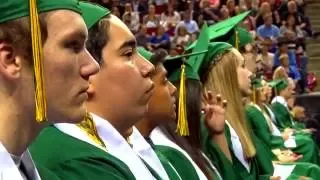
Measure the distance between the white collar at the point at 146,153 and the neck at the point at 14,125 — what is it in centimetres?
114

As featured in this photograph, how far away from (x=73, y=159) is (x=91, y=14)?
510 mm

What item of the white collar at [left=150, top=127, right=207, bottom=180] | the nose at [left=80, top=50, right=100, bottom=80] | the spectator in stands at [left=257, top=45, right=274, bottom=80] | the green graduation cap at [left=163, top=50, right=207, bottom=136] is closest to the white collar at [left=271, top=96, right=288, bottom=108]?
the spectator in stands at [left=257, top=45, right=274, bottom=80]

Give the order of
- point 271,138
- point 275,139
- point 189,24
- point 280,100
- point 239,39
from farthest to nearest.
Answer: point 189,24 → point 280,100 → point 275,139 → point 271,138 → point 239,39

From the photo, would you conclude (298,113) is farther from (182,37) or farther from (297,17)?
(297,17)

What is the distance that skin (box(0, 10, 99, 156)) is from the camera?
170 cm

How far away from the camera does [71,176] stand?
230 cm

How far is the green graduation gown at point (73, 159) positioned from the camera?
90.9 inches

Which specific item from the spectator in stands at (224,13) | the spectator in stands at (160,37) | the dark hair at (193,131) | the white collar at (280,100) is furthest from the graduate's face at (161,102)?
the spectator in stands at (224,13)

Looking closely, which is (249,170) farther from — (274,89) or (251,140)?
(274,89)

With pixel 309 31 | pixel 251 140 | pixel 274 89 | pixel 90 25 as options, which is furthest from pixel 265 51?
pixel 90 25

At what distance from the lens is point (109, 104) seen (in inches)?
A: 102

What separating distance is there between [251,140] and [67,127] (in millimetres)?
2730

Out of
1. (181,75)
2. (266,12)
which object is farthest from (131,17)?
(181,75)

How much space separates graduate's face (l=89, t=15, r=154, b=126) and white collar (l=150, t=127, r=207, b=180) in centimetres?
88
